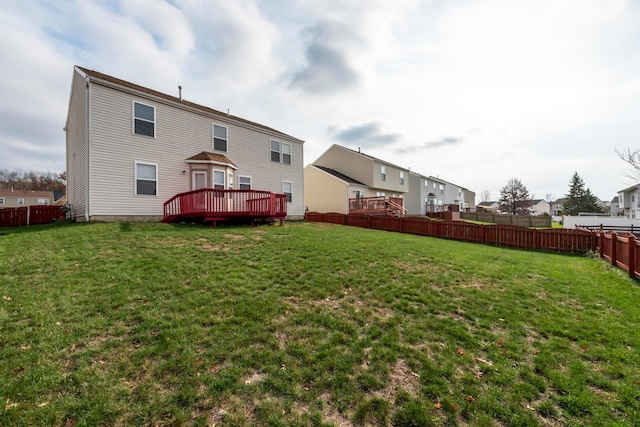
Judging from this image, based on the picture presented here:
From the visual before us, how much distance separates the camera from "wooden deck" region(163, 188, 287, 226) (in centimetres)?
1167

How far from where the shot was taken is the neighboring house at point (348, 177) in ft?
88.0

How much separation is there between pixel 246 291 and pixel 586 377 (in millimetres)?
5131

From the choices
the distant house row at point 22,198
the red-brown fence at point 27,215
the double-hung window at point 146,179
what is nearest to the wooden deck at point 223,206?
the double-hung window at point 146,179

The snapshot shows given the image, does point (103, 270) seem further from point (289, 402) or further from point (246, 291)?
point (289, 402)

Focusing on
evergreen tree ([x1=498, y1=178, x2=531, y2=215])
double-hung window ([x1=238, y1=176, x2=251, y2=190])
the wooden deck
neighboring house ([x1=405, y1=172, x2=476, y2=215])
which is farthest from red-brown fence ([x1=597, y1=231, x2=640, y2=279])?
evergreen tree ([x1=498, y1=178, x2=531, y2=215])

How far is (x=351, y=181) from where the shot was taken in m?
27.5

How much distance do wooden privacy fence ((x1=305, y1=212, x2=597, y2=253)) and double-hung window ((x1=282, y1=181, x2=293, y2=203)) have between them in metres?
5.39

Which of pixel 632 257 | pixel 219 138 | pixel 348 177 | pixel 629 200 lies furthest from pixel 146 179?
pixel 629 200

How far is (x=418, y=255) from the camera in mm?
8820

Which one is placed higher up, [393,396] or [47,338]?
[47,338]

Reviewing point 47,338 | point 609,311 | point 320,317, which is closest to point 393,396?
point 320,317

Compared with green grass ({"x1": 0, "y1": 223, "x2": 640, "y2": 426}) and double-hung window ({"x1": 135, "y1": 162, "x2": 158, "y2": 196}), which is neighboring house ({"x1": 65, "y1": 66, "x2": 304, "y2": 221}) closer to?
double-hung window ({"x1": 135, "y1": 162, "x2": 158, "y2": 196})

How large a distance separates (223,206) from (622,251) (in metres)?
14.2

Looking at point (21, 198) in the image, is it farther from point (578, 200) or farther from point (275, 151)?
point (578, 200)
